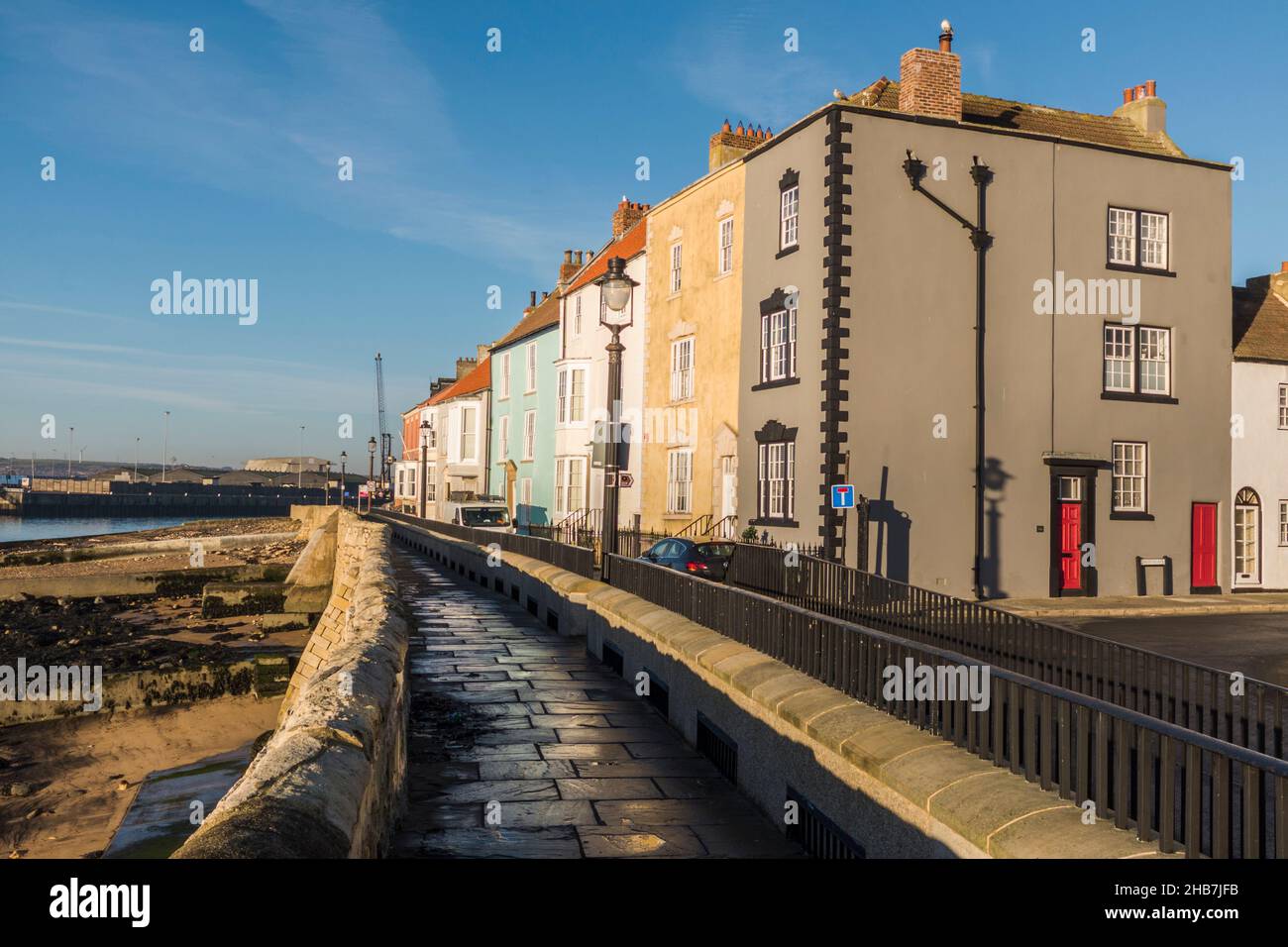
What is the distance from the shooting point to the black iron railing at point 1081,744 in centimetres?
405

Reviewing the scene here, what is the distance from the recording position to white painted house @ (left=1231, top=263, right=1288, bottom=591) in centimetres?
2894

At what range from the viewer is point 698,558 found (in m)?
21.3

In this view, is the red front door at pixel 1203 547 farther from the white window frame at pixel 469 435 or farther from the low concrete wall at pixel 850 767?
the white window frame at pixel 469 435

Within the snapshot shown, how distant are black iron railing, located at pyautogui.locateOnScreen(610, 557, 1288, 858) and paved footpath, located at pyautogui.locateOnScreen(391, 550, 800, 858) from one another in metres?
1.39

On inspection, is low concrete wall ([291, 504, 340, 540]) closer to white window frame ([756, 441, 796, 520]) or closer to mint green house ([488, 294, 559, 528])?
mint green house ([488, 294, 559, 528])

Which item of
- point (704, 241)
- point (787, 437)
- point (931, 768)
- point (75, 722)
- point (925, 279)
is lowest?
point (75, 722)

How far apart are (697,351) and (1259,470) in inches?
657

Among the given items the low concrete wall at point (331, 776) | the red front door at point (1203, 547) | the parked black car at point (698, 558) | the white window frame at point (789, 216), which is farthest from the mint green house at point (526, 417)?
the low concrete wall at point (331, 776)

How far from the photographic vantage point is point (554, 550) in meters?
20.7

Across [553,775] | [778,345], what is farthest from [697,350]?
[553,775]

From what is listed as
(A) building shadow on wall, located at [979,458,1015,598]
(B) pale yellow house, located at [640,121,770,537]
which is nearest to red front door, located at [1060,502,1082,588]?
(A) building shadow on wall, located at [979,458,1015,598]

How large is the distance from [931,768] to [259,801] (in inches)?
138
